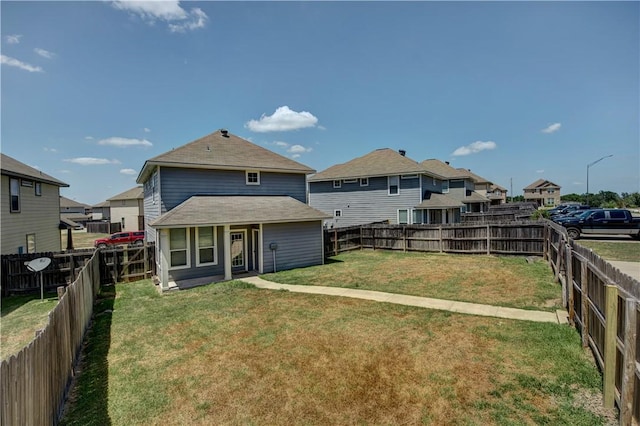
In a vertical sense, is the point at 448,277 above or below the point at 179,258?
below

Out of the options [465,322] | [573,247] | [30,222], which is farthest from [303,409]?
[30,222]

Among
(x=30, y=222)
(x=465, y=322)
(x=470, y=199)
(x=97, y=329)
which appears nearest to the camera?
(x=465, y=322)

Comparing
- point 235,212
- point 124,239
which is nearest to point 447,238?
point 235,212

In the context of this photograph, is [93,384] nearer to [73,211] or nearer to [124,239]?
[124,239]

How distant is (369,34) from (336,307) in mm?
13743

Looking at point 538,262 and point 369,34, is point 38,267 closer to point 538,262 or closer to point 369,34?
point 369,34

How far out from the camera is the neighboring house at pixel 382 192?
25.7m

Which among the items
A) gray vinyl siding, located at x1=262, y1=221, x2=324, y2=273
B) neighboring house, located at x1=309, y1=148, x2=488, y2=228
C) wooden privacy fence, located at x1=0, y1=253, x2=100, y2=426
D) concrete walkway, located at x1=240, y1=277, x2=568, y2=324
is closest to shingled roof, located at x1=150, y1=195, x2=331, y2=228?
gray vinyl siding, located at x1=262, y1=221, x2=324, y2=273

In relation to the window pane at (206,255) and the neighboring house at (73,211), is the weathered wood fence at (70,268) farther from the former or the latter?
the neighboring house at (73,211)

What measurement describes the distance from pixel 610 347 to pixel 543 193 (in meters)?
112

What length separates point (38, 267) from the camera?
11625 mm

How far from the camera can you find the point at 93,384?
18.6 feet

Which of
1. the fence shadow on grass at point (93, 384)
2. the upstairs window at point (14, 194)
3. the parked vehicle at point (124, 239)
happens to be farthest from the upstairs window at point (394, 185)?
the upstairs window at point (14, 194)

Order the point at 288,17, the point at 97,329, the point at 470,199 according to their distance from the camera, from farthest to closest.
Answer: the point at 470,199, the point at 288,17, the point at 97,329
